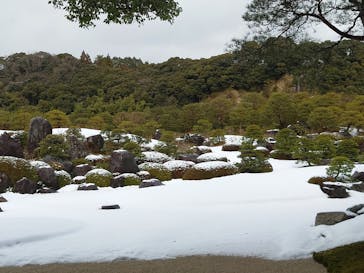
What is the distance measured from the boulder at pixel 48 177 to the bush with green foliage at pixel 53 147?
3.18 metres

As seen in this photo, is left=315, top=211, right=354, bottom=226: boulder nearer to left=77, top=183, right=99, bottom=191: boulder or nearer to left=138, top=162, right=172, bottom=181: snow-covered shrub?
left=77, top=183, right=99, bottom=191: boulder

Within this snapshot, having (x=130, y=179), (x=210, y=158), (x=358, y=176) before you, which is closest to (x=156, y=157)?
(x=210, y=158)

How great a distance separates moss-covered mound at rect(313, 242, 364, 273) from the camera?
440 cm

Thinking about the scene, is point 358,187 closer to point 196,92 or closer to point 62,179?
point 62,179

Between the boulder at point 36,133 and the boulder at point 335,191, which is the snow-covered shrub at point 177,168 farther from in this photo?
the boulder at point 36,133

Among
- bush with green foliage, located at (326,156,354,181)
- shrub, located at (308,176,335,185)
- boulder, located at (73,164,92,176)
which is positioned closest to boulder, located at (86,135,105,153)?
boulder, located at (73,164,92,176)

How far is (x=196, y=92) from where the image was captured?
45.4 meters

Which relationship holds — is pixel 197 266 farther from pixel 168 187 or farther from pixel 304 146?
pixel 304 146

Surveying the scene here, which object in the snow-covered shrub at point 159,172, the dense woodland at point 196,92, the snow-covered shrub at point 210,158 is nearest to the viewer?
the dense woodland at point 196,92

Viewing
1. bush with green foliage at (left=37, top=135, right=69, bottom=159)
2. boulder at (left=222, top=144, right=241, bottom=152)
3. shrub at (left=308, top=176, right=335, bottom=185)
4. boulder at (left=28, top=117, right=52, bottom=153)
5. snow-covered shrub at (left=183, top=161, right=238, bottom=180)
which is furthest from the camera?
boulder at (left=222, top=144, right=241, bottom=152)

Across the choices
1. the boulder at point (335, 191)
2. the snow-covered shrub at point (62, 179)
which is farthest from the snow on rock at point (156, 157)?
the boulder at point (335, 191)

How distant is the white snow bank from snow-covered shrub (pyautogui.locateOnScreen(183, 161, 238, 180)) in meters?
2.01

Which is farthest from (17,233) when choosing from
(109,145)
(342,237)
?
(109,145)

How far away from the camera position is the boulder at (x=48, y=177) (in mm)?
13008
